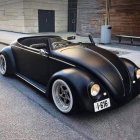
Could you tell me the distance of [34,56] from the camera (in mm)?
4656

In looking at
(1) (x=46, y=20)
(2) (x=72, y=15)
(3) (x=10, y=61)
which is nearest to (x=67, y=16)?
(2) (x=72, y=15)

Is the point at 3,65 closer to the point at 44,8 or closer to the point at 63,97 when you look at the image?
the point at 63,97

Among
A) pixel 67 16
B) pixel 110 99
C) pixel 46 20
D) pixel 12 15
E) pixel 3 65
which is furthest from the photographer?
pixel 67 16

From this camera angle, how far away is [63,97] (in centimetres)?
380

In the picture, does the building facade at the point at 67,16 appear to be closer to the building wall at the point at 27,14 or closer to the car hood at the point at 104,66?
the building wall at the point at 27,14

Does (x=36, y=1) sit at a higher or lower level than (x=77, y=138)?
higher

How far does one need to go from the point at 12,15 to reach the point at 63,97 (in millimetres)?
18650

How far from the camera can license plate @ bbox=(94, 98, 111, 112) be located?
11.2ft

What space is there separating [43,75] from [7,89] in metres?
1.07

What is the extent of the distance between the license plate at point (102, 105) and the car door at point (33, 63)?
49.7 inches

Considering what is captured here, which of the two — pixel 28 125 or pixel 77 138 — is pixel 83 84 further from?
pixel 28 125

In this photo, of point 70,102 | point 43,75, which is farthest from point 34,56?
point 70,102

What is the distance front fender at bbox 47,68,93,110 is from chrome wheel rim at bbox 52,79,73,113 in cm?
11

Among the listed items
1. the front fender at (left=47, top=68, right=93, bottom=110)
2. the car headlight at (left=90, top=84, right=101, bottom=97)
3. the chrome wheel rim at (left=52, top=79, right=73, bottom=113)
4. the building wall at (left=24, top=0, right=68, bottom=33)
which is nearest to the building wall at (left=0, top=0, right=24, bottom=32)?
the building wall at (left=24, top=0, right=68, bottom=33)
